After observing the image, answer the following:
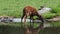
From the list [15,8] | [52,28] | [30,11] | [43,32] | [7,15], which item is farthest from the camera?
[15,8]

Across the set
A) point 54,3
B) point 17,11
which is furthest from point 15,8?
point 54,3

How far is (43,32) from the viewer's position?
18844 mm

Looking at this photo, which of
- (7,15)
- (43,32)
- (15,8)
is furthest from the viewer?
(15,8)

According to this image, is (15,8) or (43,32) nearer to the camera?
(43,32)

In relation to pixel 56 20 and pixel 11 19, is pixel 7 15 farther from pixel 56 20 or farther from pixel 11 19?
pixel 56 20

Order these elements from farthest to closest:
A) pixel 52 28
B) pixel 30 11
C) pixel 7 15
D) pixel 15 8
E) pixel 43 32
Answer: pixel 15 8 → pixel 7 15 → pixel 30 11 → pixel 52 28 → pixel 43 32

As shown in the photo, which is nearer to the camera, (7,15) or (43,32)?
(43,32)

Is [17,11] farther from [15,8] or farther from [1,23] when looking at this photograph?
[1,23]

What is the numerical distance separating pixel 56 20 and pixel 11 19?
3.24m

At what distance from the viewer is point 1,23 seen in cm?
2325

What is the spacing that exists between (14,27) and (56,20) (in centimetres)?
425

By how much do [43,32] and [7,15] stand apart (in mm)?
7027

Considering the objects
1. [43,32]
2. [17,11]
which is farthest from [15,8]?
[43,32]

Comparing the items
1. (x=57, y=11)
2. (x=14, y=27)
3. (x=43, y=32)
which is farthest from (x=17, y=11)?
(x=43, y=32)
